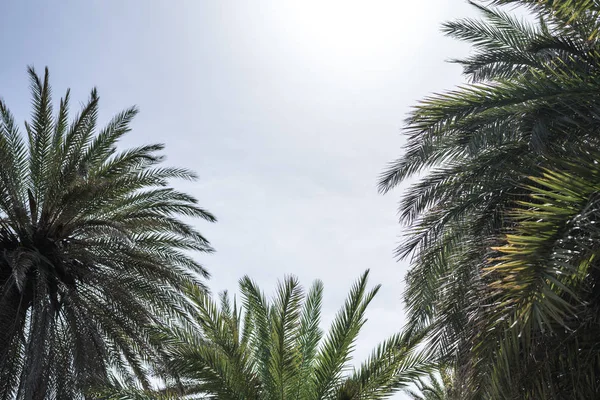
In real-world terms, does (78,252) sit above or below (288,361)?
above

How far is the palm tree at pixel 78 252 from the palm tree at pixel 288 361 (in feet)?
8.44

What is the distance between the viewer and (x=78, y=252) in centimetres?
1367

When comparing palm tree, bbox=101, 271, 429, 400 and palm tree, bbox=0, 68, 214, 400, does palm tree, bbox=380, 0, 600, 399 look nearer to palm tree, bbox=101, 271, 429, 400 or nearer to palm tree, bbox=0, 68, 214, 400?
palm tree, bbox=101, 271, 429, 400

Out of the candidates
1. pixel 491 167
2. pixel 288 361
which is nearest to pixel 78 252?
pixel 288 361

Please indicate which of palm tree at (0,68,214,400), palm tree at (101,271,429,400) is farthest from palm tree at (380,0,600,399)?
palm tree at (0,68,214,400)

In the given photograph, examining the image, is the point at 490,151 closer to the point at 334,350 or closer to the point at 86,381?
the point at 334,350

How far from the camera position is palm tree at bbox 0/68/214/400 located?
13148 millimetres

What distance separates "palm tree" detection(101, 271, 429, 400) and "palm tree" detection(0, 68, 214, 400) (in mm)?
2572

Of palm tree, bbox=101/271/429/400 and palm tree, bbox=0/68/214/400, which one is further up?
palm tree, bbox=0/68/214/400

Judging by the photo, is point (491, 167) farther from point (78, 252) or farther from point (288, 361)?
point (78, 252)

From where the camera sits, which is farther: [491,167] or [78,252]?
[78,252]

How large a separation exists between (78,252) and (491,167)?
8.33 m

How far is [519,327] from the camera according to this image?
640cm

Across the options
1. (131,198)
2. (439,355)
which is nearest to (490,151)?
(439,355)
